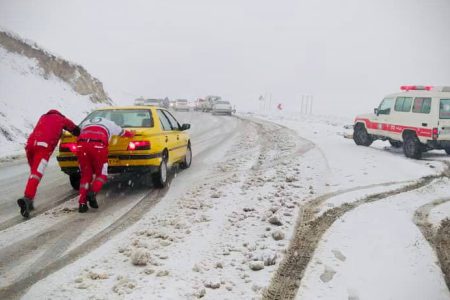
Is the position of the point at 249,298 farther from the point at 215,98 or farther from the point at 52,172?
the point at 215,98

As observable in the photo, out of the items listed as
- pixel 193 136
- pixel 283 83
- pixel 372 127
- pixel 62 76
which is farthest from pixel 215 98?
pixel 283 83

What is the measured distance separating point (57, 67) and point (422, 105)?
85.0 feet

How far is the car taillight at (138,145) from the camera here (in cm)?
711

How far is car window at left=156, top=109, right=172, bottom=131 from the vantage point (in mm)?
8356

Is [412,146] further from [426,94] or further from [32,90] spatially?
[32,90]

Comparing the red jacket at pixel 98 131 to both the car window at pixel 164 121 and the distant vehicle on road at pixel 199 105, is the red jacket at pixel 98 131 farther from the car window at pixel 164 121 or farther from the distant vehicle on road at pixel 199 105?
the distant vehicle on road at pixel 199 105

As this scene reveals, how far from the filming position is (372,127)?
1406cm

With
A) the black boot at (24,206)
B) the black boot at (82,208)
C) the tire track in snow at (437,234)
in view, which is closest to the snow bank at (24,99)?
the black boot at (24,206)

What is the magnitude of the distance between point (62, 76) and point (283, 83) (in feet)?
414

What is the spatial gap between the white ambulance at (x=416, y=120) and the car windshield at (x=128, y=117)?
26.4ft

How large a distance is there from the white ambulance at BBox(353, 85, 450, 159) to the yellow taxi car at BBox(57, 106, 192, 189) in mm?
7254

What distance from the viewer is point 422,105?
11820mm

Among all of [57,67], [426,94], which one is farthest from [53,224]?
[57,67]

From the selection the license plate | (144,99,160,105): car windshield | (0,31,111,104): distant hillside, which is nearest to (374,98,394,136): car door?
the license plate
